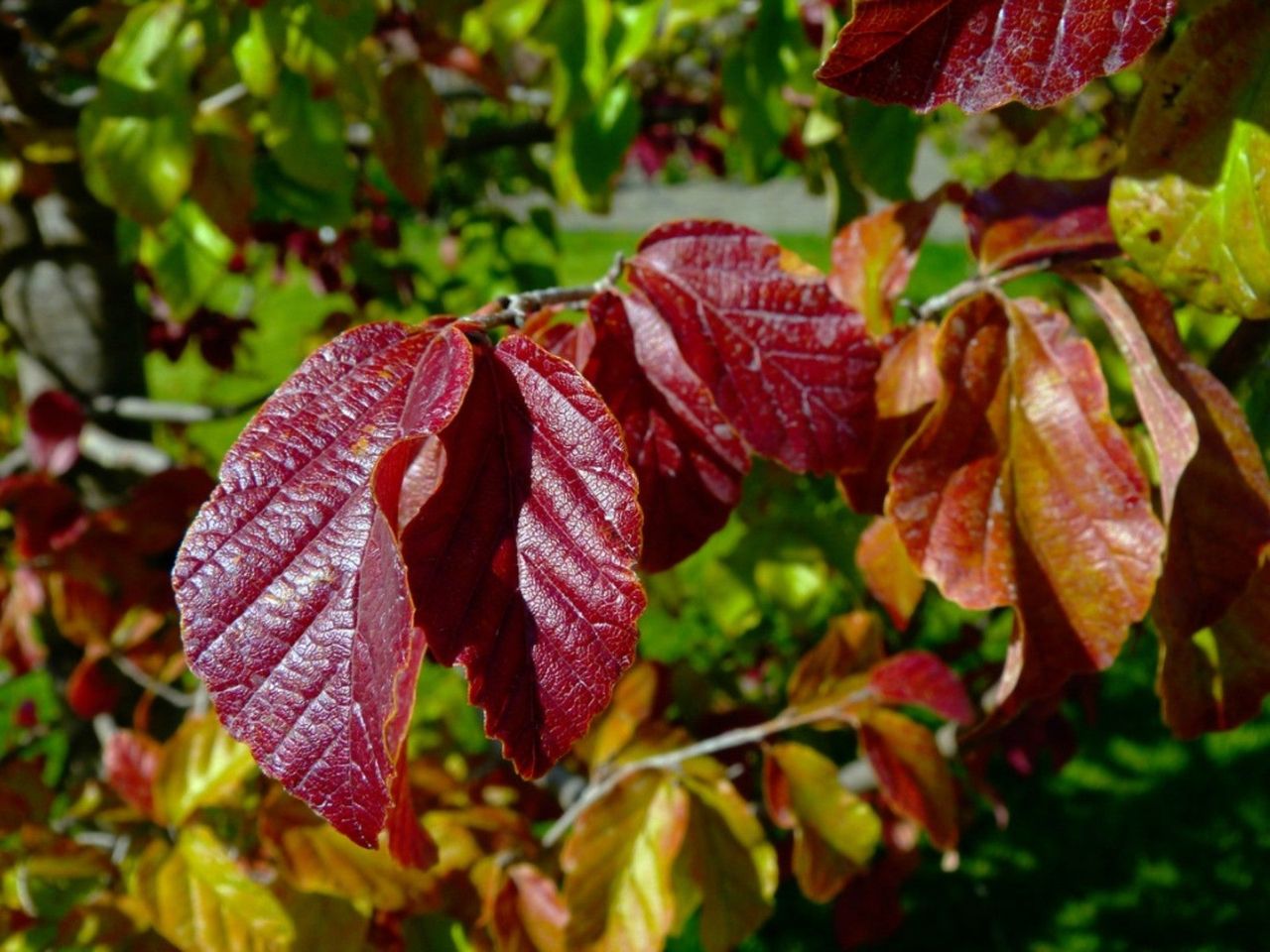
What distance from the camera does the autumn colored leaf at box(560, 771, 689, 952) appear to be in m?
1.05

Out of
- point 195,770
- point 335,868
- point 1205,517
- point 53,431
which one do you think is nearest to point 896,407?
point 1205,517

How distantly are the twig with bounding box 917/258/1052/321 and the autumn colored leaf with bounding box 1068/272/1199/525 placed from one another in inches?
2.6

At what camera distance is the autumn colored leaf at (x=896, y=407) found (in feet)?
2.59

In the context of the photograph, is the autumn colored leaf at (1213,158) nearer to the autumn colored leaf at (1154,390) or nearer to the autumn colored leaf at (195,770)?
Answer: the autumn colored leaf at (1154,390)

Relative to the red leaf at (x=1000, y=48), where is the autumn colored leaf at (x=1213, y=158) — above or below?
below

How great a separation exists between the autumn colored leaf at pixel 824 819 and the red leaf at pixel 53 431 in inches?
44.6

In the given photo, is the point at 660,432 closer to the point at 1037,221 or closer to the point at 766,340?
the point at 766,340

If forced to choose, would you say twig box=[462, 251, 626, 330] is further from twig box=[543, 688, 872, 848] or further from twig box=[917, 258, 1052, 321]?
twig box=[543, 688, 872, 848]

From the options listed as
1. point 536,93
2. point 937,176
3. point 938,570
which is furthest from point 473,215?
point 937,176

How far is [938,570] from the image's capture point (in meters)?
0.69

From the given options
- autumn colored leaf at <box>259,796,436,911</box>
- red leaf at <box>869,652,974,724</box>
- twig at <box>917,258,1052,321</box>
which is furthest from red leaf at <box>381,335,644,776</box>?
red leaf at <box>869,652,974,724</box>

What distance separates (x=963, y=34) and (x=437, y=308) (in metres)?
2.03

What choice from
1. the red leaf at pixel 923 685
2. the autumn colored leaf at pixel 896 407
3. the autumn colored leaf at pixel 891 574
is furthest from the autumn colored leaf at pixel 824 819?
the autumn colored leaf at pixel 896 407

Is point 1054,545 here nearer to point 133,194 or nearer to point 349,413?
point 349,413
